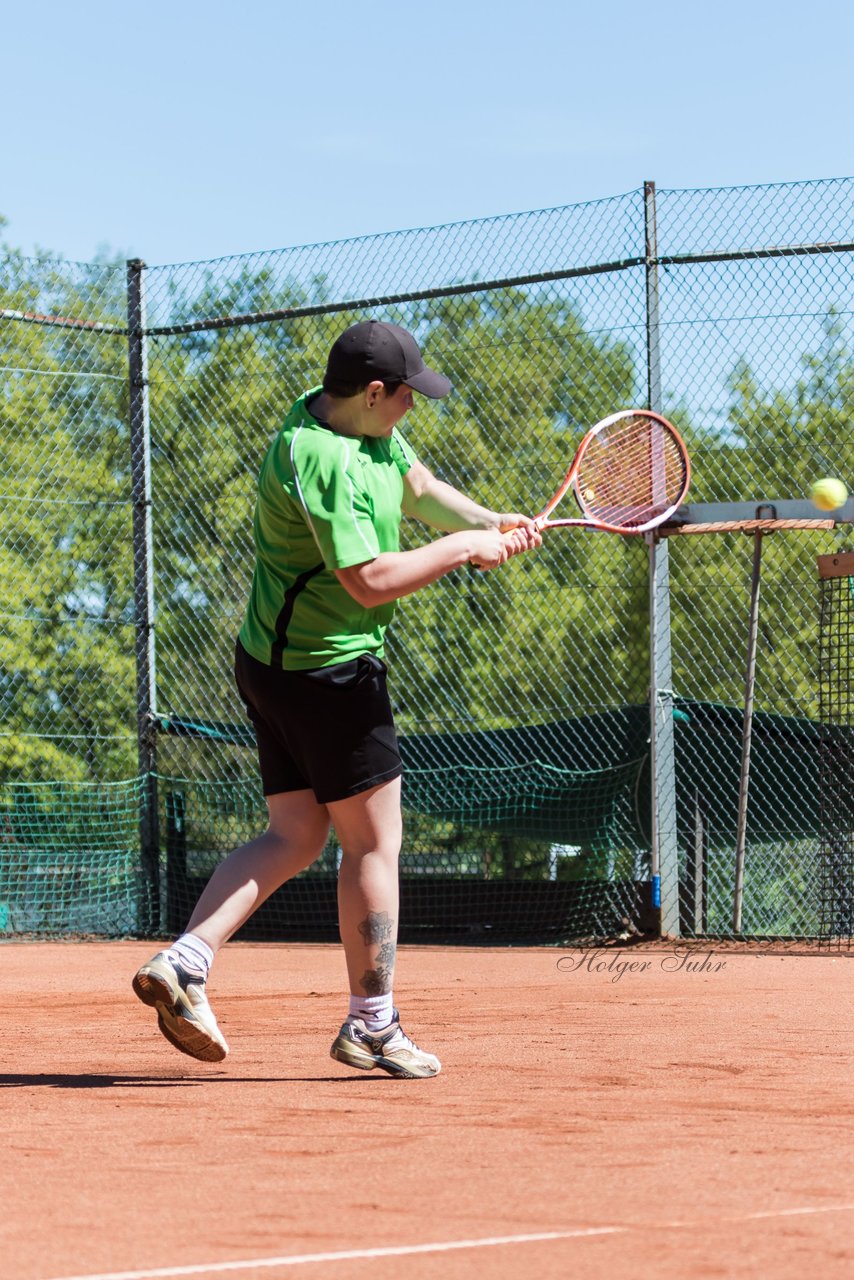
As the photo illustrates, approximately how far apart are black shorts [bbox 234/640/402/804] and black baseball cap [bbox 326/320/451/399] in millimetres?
675

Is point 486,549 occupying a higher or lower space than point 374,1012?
higher

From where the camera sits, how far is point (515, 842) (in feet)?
30.9

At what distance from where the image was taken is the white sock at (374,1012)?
4.18 metres

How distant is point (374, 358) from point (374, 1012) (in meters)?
1.57

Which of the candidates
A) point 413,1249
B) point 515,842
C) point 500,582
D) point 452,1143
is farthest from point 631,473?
point 500,582


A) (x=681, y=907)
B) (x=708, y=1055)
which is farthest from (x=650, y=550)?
(x=708, y=1055)

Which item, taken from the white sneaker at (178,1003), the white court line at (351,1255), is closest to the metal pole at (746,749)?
the white sneaker at (178,1003)

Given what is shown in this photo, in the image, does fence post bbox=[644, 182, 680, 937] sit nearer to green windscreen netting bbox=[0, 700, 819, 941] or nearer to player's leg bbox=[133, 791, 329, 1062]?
green windscreen netting bbox=[0, 700, 819, 941]

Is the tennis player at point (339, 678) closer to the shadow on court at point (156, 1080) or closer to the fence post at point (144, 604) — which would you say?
the shadow on court at point (156, 1080)

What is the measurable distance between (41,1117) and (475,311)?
7252 mm

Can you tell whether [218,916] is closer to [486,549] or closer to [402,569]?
[402,569]

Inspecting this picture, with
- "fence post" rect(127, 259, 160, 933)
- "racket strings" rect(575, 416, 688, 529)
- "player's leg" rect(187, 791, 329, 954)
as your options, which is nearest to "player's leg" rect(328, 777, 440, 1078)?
"player's leg" rect(187, 791, 329, 954)

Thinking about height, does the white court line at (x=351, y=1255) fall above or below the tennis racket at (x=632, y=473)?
below

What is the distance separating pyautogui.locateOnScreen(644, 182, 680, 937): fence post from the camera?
338 inches
